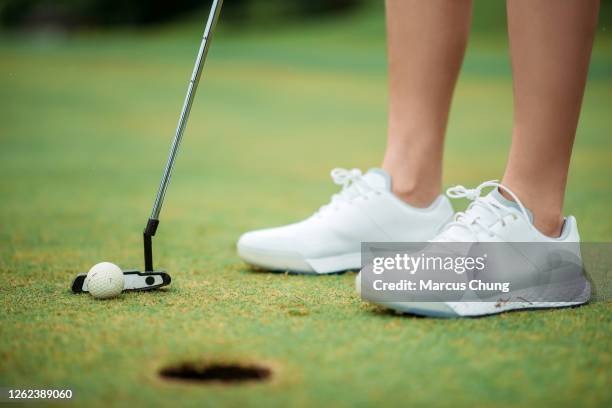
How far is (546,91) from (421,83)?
16.6 inches

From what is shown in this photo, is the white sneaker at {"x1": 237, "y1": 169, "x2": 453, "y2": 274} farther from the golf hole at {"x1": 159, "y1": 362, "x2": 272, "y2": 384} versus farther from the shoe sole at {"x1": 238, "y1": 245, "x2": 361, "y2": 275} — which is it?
the golf hole at {"x1": 159, "y1": 362, "x2": 272, "y2": 384}

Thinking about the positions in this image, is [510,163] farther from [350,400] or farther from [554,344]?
[350,400]

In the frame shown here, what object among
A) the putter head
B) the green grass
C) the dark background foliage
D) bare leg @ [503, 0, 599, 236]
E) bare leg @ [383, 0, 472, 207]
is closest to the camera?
the green grass

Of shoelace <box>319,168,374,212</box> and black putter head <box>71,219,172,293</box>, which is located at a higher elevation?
shoelace <box>319,168,374,212</box>

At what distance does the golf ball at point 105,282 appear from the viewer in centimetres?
147

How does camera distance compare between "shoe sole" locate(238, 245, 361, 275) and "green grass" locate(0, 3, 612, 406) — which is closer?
"green grass" locate(0, 3, 612, 406)

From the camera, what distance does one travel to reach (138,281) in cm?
156

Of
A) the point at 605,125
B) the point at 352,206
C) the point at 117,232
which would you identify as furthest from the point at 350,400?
the point at 605,125

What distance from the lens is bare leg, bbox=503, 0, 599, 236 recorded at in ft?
4.66

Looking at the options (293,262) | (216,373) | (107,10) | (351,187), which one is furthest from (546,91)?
(107,10)

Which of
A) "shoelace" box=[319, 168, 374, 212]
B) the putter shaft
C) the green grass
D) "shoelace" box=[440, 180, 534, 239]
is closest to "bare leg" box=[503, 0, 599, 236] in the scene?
"shoelace" box=[440, 180, 534, 239]

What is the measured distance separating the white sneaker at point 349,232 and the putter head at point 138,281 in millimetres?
309

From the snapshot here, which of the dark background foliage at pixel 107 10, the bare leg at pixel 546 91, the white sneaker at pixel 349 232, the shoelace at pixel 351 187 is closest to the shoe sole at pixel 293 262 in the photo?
the white sneaker at pixel 349 232

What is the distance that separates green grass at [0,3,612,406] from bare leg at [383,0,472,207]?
328mm
